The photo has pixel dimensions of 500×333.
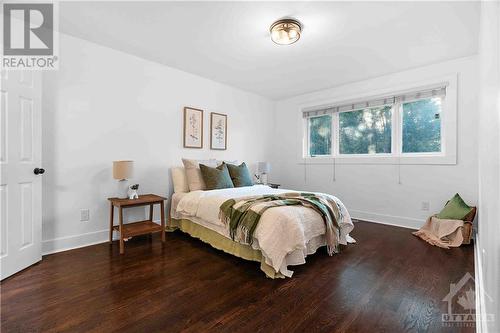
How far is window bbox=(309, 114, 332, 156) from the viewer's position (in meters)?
4.86

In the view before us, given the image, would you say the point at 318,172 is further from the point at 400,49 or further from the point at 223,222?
the point at 223,222

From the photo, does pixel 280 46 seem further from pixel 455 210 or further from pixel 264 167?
pixel 455 210

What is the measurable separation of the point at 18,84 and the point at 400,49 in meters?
4.29

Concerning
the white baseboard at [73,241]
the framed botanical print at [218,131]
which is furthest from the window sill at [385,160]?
the white baseboard at [73,241]

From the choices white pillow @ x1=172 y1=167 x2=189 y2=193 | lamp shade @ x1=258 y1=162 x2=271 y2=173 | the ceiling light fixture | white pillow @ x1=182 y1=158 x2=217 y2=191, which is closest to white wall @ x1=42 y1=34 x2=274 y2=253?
white pillow @ x1=172 y1=167 x2=189 y2=193

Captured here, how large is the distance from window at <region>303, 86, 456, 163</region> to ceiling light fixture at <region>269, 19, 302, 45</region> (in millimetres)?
2323

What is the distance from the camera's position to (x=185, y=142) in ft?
12.8

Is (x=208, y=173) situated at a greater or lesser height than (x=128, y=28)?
lesser

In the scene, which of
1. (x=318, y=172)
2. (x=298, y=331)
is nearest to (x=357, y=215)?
A: (x=318, y=172)

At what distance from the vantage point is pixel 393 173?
3.93 meters

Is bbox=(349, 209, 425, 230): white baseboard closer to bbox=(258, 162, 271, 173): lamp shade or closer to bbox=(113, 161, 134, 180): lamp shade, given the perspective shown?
bbox=(258, 162, 271, 173): lamp shade

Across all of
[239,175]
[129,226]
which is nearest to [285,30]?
[239,175]

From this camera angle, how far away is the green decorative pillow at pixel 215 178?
3.47 metres

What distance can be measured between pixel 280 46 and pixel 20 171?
3.11m
